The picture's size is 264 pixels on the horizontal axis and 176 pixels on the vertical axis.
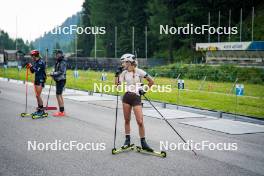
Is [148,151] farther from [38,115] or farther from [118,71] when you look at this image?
[38,115]

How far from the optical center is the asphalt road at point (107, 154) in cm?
742

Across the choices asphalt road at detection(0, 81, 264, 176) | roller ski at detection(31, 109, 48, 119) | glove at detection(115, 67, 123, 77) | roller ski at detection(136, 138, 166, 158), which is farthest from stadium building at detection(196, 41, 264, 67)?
roller ski at detection(136, 138, 166, 158)

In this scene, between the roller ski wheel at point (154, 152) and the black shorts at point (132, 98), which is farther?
the black shorts at point (132, 98)

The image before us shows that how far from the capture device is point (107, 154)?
28.6 ft

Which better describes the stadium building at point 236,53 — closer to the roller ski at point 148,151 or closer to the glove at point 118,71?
the glove at point 118,71

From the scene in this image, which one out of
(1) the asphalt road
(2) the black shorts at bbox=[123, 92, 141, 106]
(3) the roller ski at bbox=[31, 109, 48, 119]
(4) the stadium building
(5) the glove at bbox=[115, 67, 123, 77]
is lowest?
(1) the asphalt road

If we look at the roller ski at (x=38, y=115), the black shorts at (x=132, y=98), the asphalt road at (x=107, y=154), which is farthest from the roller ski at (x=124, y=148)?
the roller ski at (x=38, y=115)

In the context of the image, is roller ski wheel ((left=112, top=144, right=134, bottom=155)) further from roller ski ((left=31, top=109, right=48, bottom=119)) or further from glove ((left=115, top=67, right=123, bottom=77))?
roller ski ((left=31, top=109, right=48, bottom=119))

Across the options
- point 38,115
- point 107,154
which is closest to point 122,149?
point 107,154

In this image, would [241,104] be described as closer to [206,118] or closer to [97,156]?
[206,118]

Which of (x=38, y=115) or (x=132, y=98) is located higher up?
(x=132, y=98)

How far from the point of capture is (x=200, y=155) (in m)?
8.66

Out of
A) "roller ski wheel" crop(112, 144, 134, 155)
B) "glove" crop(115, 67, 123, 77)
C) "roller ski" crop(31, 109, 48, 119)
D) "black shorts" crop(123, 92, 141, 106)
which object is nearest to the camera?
"roller ski wheel" crop(112, 144, 134, 155)

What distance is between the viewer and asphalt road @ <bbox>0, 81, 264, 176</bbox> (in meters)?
7.42
